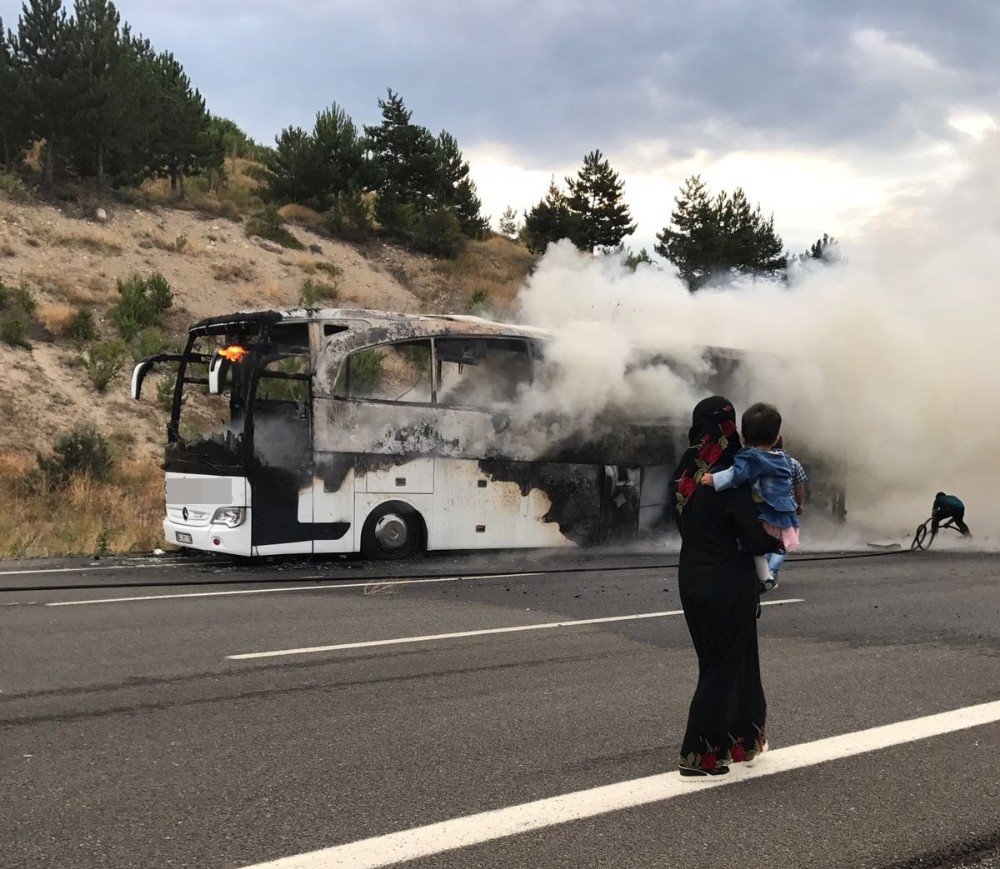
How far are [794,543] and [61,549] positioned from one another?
11.7 meters

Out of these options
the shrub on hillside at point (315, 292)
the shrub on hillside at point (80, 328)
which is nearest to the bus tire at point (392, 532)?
the shrub on hillside at point (80, 328)

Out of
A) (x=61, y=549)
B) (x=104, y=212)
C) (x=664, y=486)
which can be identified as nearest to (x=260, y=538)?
(x=61, y=549)

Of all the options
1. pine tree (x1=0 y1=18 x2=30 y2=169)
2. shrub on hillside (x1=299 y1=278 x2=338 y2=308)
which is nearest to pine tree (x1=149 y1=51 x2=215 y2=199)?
pine tree (x1=0 y1=18 x2=30 y2=169)

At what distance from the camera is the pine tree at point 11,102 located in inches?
1325

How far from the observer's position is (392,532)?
1259cm

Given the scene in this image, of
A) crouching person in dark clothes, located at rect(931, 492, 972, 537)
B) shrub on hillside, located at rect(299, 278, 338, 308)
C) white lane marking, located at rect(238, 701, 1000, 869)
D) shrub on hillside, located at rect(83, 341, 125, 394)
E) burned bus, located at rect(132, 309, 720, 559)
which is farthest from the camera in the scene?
shrub on hillside, located at rect(299, 278, 338, 308)

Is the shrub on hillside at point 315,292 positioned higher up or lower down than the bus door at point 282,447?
higher up

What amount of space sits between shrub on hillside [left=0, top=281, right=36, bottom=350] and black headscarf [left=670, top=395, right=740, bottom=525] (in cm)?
2445

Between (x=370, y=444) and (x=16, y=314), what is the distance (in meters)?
18.5

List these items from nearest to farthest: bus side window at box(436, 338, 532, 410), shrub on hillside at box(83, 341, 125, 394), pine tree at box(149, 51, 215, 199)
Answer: bus side window at box(436, 338, 532, 410) < shrub on hillside at box(83, 341, 125, 394) < pine tree at box(149, 51, 215, 199)

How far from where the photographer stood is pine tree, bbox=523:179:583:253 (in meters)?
46.5

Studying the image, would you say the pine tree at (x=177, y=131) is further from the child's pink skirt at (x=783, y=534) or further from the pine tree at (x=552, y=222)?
the child's pink skirt at (x=783, y=534)

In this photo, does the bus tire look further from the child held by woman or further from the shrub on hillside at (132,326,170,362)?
the shrub on hillside at (132,326,170,362)

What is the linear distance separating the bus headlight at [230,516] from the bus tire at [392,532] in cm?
150
